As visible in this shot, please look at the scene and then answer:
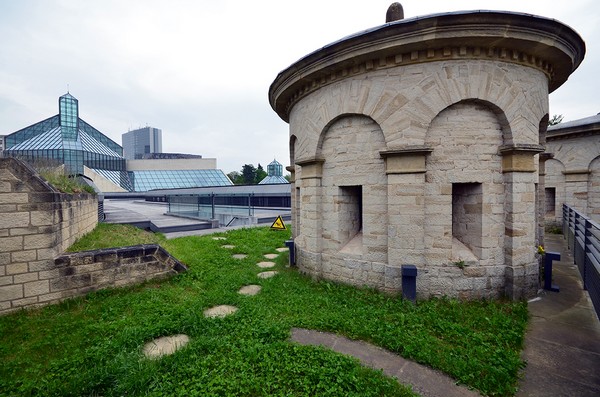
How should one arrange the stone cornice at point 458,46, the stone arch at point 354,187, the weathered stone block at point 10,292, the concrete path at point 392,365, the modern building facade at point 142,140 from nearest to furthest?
1. the concrete path at point 392,365
2. the weathered stone block at point 10,292
3. the stone cornice at point 458,46
4. the stone arch at point 354,187
5. the modern building facade at point 142,140

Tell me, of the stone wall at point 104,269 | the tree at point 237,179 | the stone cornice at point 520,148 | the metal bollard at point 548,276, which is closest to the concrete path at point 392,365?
the stone wall at point 104,269

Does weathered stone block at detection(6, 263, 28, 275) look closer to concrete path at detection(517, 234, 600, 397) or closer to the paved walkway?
the paved walkway

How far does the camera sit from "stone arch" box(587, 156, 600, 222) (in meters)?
12.2

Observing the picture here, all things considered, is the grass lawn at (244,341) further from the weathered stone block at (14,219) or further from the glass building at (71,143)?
the glass building at (71,143)

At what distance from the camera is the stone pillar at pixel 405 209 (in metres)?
5.45

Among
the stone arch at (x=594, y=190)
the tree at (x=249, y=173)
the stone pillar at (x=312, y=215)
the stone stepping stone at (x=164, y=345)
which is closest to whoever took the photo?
the stone stepping stone at (x=164, y=345)

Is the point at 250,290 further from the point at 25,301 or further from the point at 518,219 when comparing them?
the point at 518,219

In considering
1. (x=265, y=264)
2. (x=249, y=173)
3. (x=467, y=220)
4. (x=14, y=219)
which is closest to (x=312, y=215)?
(x=265, y=264)

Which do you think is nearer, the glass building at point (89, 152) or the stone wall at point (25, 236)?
the stone wall at point (25, 236)

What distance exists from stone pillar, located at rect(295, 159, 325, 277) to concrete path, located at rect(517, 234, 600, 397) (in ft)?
13.7

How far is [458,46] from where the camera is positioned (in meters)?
5.25

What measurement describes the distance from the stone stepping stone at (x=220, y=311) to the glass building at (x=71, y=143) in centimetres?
5535

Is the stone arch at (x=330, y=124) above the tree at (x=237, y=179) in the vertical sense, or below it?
below

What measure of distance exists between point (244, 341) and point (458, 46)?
638 cm
